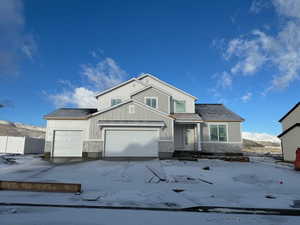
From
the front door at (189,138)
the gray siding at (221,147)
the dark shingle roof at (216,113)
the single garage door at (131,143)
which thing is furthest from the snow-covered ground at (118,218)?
the dark shingle roof at (216,113)

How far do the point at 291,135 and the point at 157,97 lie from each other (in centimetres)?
1079

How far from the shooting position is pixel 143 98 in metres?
17.0

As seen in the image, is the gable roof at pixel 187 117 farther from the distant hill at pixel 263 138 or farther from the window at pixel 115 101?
the distant hill at pixel 263 138

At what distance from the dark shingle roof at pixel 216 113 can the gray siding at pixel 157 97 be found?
3.70 m

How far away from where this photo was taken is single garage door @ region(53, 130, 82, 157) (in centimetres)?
1485

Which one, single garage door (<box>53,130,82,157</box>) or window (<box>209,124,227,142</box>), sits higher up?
window (<box>209,124,227,142</box>)

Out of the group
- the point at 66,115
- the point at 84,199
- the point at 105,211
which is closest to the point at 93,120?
the point at 66,115

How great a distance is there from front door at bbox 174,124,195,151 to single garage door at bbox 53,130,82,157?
28.2 ft

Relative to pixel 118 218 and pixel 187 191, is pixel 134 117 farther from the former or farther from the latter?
pixel 118 218

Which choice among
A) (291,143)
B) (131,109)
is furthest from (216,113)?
(131,109)

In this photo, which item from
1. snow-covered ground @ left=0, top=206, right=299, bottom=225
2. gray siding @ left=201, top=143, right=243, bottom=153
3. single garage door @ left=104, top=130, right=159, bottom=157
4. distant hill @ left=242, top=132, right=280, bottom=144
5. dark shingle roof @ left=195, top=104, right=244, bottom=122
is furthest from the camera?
distant hill @ left=242, top=132, right=280, bottom=144

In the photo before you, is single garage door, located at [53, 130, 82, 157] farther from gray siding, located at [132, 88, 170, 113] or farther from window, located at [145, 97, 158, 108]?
window, located at [145, 97, 158, 108]

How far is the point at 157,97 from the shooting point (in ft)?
55.7

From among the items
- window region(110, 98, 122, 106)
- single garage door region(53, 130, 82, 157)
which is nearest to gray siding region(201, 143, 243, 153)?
window region(110, 98, 122, 106)
